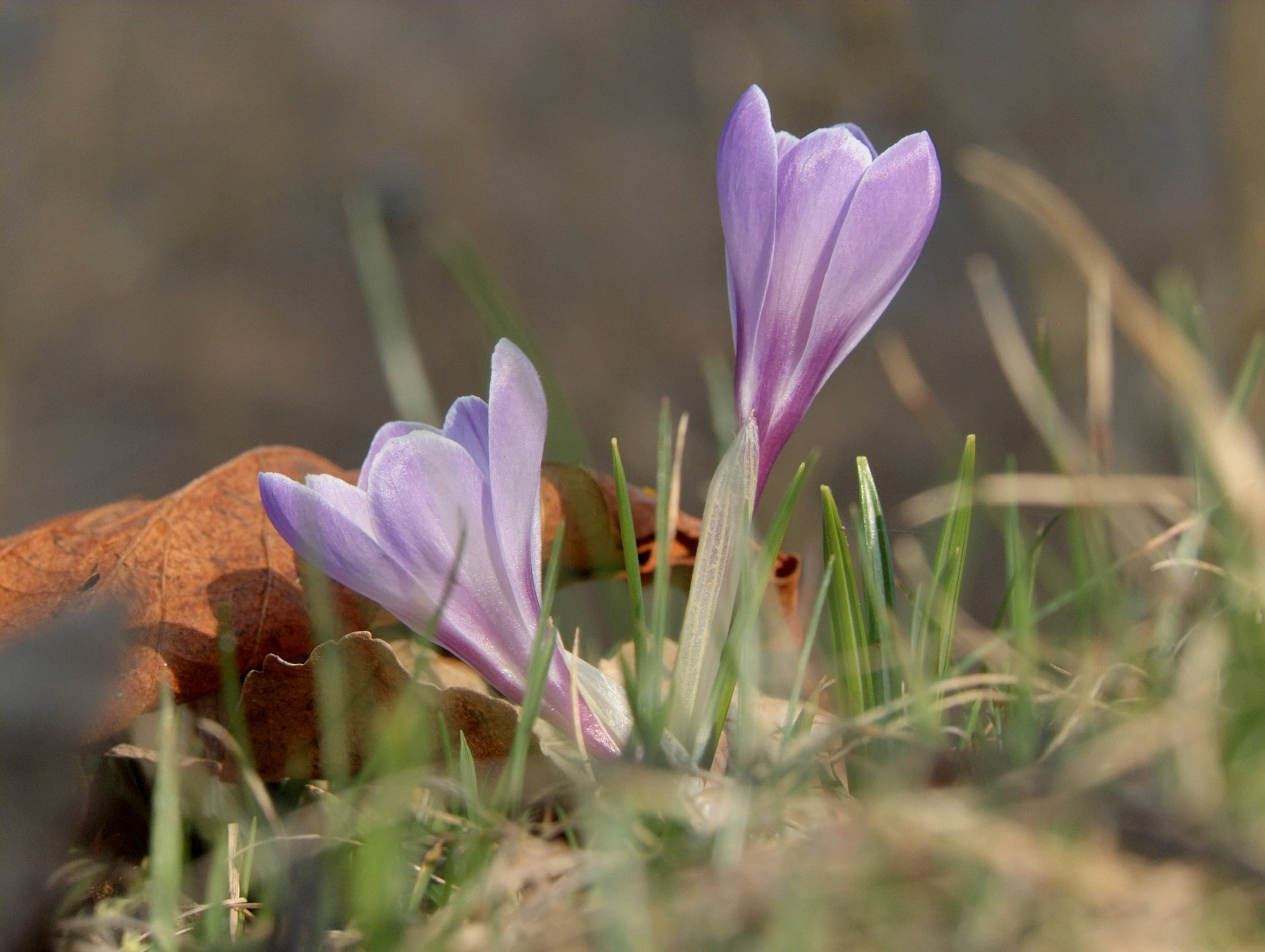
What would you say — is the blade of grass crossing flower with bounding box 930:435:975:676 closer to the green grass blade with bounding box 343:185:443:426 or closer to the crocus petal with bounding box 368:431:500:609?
the crocus petal with bounding box 368:431:500:609

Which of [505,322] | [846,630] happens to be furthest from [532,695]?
[505,322]

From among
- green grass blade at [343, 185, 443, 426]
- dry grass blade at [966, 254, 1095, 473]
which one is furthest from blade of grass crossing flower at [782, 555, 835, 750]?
green grass blade at [343, 185, 443, 426]

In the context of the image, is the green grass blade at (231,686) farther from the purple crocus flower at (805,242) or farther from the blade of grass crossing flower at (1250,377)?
the blade of grass crossing flower at (1250,377)

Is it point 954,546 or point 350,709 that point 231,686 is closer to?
point 350,709

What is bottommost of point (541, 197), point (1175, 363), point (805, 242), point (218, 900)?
point (218, 900)

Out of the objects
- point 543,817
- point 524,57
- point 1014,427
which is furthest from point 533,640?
point 524,57

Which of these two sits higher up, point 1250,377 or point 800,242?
point 800,242
